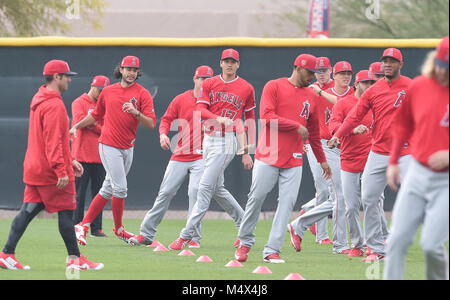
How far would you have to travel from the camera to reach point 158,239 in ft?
39.9

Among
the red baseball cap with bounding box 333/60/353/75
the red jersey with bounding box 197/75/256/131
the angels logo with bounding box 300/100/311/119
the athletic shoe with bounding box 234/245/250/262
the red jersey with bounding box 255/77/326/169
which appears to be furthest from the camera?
the red baseball cap with bounding box 333/60/353/75

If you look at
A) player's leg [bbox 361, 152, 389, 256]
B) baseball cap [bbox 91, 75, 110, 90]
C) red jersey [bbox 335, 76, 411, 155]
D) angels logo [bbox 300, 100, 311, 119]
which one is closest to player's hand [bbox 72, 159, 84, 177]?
angels logo [bbox 300, 100, 311, 119]

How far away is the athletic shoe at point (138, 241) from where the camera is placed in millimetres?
10992

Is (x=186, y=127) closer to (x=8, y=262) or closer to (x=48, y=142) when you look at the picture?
(x=48, y=142)

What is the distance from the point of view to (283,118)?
9195 millimetres

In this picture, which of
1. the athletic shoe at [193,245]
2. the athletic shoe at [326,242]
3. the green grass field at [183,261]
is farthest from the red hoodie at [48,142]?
the athletic shoe at [326,242]

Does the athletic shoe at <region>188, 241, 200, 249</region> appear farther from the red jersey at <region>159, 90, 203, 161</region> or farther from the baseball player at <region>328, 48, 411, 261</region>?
the baseball player at <region>328, 48, 411, 261</region>

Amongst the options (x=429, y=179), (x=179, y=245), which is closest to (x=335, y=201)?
(x=179, y=245)

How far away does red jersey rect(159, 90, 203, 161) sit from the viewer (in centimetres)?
1108

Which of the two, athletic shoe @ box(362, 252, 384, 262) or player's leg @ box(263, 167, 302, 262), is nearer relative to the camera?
player's leg @ box(263, 167, 302, 262)

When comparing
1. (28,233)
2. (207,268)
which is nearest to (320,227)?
(207,268)

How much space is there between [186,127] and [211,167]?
1072 mm

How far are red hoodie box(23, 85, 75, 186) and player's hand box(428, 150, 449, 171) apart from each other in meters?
3.60
